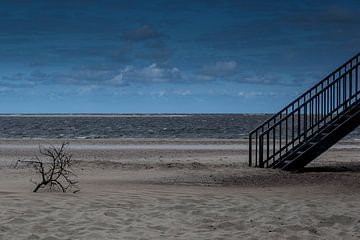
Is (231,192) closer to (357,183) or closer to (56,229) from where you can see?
(357,183)

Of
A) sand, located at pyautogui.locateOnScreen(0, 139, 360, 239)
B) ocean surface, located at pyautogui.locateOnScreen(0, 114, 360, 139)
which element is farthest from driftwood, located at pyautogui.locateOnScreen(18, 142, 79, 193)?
ocean surface, located at pyautogui.locateOnScreen(0, 114, 360, 139)

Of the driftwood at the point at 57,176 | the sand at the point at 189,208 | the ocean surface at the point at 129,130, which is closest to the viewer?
the sand at the point at 189,208

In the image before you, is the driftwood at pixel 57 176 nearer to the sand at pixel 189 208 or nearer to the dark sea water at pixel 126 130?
the sand at pixel 189 208

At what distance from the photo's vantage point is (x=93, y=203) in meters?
9.81

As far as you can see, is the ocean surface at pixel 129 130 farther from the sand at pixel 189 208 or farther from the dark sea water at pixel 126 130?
the sand at pixel 189 208

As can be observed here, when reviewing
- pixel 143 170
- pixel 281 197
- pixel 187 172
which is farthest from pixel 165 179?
pixel 281 197

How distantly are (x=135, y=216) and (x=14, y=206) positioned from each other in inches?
83.8

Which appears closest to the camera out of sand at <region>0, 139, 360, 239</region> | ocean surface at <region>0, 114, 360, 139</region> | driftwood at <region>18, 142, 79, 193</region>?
sand at <region>0, 139, 360, 239</region>

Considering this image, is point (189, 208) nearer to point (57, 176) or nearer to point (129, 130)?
point (57, 176)

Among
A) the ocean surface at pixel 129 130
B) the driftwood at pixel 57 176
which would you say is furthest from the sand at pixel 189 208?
the ocean surface at pixel 129 130

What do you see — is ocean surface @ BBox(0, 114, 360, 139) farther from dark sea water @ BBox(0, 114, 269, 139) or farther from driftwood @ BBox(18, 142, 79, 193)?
driftwood @ BBox(18, 142, 79, 193)

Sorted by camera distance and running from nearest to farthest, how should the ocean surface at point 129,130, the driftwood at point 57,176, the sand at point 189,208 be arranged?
1. the sand at point 189,208
2. the driftwood at point 57,176
3. the ocean surface at point 129,130

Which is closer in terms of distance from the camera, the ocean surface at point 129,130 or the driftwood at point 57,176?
the driftwood at point 57,176

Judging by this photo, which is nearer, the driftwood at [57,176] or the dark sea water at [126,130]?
the driftwood at [57,176]
